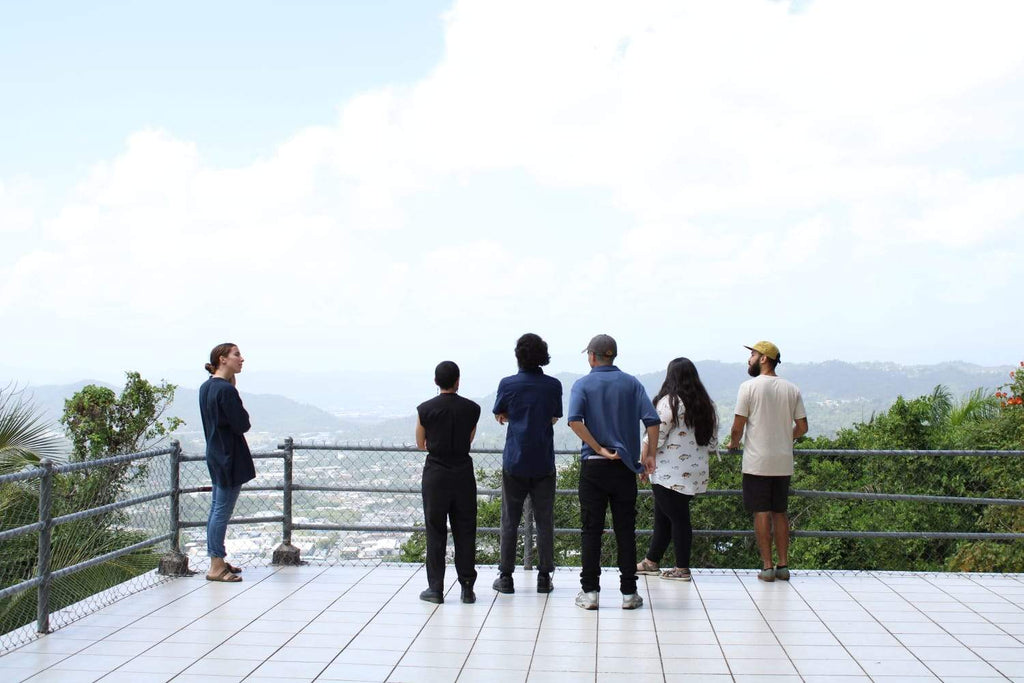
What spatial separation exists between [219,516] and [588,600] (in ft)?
9.62

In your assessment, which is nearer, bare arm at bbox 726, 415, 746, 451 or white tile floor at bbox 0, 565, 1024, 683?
white tile floor at bbox 0, 565, 1024, 683

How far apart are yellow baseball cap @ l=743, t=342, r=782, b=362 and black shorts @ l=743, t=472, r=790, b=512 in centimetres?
93

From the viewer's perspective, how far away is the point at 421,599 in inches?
297

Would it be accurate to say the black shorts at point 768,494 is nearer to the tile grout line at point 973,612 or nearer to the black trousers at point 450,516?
the tile grout line at point 973,612

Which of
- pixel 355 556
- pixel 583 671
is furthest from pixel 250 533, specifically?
pixel 583 671

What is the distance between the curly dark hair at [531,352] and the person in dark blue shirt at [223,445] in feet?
7.15

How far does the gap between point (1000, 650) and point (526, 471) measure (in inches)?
127

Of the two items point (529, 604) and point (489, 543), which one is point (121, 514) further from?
point (489, 543)

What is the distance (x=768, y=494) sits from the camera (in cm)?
819

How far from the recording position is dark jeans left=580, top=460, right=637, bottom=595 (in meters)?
7.18

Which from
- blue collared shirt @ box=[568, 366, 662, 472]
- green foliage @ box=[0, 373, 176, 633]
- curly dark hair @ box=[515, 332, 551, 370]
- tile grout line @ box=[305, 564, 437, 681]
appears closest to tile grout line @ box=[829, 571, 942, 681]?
blue collared shirt @ box=[568, 366, 662, 472]

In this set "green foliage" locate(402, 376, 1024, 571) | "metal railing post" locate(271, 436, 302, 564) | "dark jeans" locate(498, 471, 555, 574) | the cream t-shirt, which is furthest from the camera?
"green foliage" locate(402, 376, 1024, 571)

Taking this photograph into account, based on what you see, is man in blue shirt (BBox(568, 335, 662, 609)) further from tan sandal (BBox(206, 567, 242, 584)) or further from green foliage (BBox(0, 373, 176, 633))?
green foliage (BBox(0, 373, 176, 633))

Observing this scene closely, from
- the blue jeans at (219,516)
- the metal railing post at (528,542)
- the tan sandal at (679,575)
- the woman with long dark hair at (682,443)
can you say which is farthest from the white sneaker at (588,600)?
the blue jeans at (219,516)
